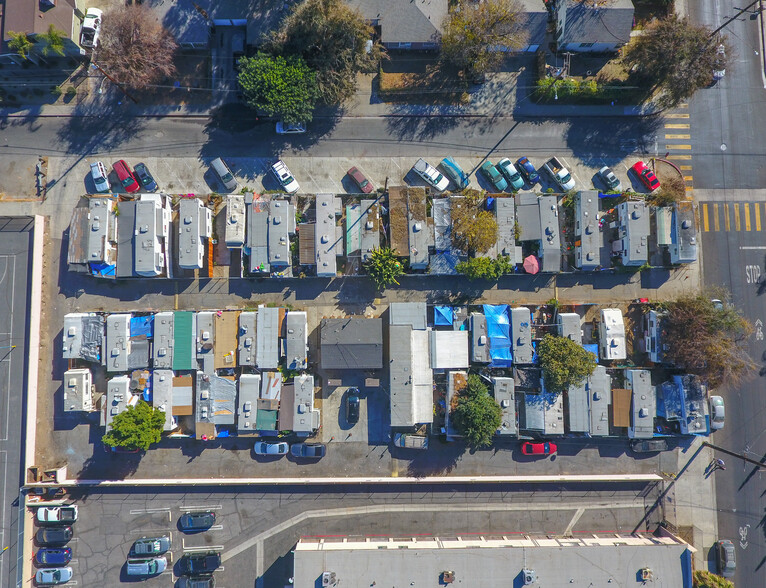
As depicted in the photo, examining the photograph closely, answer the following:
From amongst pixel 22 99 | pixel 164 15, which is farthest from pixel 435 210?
pixel 22 99

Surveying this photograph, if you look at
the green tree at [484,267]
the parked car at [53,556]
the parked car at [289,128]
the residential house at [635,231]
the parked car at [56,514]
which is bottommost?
the parked car at [53,556]

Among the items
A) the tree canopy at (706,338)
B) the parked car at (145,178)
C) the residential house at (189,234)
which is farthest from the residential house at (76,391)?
the tree canopy at (706,338)

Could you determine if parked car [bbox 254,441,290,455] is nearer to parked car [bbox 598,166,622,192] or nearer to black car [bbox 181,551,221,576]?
black car [bbox 181,551,221,576]

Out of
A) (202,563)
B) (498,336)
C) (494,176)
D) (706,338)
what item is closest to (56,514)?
(202,563)

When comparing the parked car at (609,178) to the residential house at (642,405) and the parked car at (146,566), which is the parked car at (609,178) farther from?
the parked car at (146,566)

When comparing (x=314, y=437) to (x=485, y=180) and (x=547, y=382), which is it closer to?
(x=547, y=382)

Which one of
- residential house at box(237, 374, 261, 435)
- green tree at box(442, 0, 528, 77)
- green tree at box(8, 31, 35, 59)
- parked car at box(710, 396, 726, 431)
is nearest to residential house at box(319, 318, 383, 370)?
residential house at box(237, 374, 261, 435)

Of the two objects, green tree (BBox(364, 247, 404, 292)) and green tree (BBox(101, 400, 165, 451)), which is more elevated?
green tree (BBox(364, 247, 404, 292))
